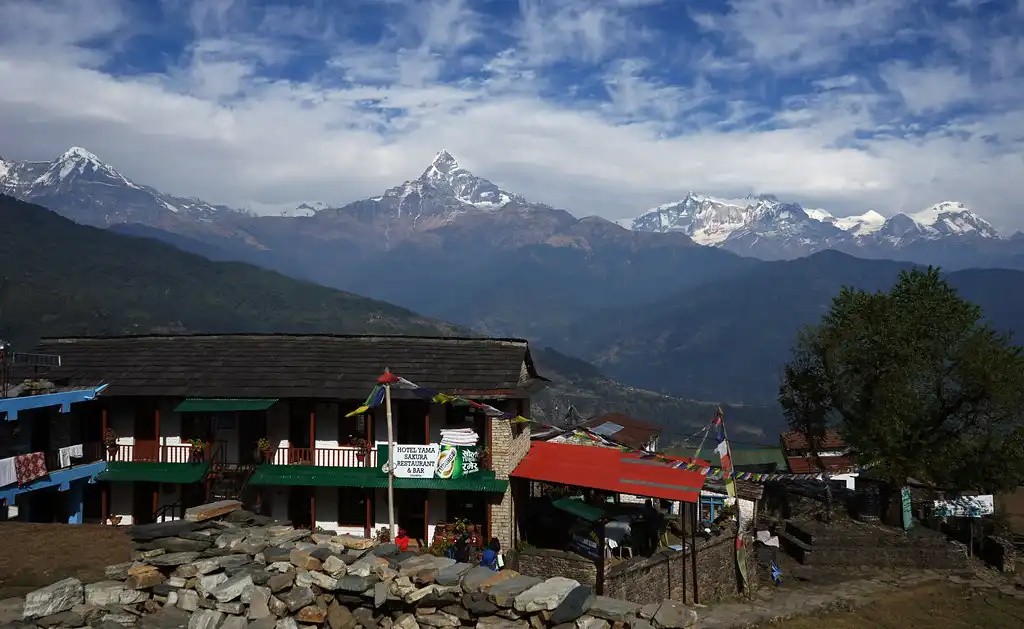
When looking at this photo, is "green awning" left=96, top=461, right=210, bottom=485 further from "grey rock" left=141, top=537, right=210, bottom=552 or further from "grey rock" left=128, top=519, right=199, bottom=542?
"grey rock" left=141, top=537, right=210, bottom=552

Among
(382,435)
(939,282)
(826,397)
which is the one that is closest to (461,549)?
(382,435)

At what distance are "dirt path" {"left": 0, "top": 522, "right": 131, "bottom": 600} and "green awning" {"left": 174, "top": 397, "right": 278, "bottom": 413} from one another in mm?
10375

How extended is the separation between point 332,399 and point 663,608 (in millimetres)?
19541

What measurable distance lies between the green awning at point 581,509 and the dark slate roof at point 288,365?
4291mm

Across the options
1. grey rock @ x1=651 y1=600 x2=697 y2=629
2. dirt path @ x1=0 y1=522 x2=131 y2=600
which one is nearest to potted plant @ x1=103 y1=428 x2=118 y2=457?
dirt path @ x1=0 y1=522 x2=131 y2=600

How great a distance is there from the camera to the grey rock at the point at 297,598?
13.1 meters

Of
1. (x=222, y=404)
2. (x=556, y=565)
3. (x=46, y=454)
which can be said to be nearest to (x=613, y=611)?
(x=556, y=565)

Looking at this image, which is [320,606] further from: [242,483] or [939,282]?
[939,282]

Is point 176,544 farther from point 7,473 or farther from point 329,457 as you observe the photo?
point 7,473

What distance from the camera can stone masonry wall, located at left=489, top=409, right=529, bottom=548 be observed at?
28.1 meters

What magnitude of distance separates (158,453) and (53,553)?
592 inches

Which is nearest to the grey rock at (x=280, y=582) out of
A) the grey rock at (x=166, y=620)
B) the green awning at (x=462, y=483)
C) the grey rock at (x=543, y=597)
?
the grey rock at (x=166, y=620)

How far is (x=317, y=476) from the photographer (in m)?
28.9

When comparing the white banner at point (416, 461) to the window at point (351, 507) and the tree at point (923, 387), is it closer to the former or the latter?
the window at point (351, 507)
